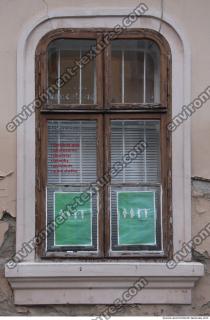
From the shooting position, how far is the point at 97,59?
169 inches

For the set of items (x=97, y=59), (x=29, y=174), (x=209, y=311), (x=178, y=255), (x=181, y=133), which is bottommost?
(x=209, y=311)

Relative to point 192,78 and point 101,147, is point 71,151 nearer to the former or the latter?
point 101,147

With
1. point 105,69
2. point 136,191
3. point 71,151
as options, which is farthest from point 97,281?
point 105,69

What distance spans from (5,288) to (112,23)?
2048 millimetres

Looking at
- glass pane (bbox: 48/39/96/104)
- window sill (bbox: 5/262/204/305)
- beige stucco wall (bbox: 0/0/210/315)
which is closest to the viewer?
window sill (bbox: 5/262/204/305)

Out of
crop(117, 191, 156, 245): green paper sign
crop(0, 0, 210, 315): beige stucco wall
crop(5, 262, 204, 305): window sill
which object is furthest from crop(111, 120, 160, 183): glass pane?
crop(5, 262, 204, 305): window sill

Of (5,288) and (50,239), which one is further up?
(50,239)

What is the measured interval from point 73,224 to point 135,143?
0.74 meters

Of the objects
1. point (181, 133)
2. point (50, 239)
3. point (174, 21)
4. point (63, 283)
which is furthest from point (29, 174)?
point (174, 21)

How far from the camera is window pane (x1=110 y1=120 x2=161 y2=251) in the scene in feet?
13.8

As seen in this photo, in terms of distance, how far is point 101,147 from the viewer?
427 centimetres

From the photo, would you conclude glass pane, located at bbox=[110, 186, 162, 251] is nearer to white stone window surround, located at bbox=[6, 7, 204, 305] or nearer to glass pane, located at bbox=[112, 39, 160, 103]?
white stone window surround, located at bbox=[6, 7, 204, 305]

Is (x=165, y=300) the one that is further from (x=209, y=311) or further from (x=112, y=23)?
(x=112, y=23)

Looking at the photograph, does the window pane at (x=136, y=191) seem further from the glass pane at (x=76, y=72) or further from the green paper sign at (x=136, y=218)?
the glass pane at (x=76, y=72)
